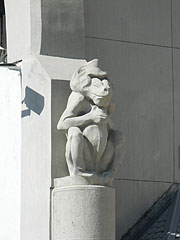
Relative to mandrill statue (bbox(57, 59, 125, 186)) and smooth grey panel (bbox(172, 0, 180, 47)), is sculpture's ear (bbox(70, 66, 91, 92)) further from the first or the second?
smooth grey panel (bbox(172, 0, 180, 47))

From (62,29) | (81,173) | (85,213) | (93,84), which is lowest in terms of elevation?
(85,213)

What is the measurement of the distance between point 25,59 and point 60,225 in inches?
110

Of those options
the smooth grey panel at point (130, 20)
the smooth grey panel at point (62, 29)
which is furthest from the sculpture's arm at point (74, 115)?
the smooth grey panel at point (130, 20)

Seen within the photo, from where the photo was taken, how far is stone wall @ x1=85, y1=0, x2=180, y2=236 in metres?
20.1

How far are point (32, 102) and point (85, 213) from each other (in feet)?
6.92

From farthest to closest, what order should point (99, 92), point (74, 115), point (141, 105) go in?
point (141, 105)
point (74, 115)
point (99, 92)

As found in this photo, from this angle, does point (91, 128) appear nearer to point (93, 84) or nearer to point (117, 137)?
point (117, 137)

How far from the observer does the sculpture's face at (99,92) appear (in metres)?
18.3

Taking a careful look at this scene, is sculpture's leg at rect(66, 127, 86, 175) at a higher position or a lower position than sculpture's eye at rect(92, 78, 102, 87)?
lower

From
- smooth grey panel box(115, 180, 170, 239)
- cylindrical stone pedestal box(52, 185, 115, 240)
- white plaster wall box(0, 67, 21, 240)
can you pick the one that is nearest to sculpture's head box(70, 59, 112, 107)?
cylindrical stone pedestal box(52, 185, 115, 240)

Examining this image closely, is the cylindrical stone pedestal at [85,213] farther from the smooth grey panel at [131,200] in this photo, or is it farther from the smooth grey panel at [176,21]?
the smooth grey panel at [176,21]

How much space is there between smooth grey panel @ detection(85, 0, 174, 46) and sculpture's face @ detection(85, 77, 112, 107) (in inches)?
75.7

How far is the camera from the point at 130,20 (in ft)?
67.6

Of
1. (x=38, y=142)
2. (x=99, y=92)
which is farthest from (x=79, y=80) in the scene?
(x=38, y=142)
